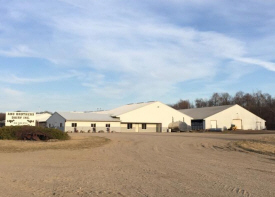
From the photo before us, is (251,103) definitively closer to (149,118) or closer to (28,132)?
(149,118)

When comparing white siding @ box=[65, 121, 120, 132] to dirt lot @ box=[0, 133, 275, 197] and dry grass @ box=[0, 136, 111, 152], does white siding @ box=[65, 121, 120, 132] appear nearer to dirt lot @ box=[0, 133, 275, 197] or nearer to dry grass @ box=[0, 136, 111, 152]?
dry grass @ box=[0, 136, 111, 152]

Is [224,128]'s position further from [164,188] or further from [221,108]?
[164,188]

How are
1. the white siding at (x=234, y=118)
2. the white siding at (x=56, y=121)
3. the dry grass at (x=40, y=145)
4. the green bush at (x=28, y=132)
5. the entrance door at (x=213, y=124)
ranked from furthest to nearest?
1. the white siding at (x=234, y=118)
2. the entrance door at (x=213, y=124)
3. the white siding at (x=56, y=121)
4. the green bush at (x=28, y=132)
5. the dry grass at (x=40, y=145)

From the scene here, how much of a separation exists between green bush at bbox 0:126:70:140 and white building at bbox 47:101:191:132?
23647mm

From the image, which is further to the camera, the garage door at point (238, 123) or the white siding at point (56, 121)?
the garage door at point (238, 123)

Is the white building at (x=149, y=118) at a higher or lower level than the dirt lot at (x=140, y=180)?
higher

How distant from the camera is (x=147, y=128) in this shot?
64.9 meters

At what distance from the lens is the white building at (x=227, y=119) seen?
7014cm

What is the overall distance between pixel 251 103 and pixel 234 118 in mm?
43137

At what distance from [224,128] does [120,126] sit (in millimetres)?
24490

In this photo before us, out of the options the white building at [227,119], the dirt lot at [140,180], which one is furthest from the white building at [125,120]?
the dirt lot at [140,180]

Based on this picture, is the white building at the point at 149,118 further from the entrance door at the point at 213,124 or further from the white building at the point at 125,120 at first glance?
the entrance door at the point at 213,124

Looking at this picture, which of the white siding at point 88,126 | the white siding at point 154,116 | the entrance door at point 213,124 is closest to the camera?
the white siding at point 88,126

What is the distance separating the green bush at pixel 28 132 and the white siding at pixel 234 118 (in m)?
45.4
